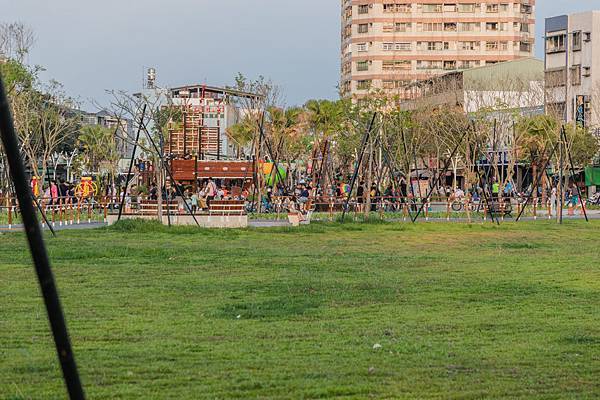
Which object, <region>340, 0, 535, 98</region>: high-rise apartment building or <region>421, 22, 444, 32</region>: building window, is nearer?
<region>340, 0, 535, 98</region>: high-rise apartment building

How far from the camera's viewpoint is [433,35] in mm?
135000

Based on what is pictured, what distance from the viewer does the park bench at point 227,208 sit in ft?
139

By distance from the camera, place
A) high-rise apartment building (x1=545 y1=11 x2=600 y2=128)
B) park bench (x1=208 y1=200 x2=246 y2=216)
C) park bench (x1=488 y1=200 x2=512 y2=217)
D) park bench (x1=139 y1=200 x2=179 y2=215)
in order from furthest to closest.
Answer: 1. high-rise apartment building (x1=545 y1=11 x2=600 y2=128)
2. park bench (x1=488 y1=200 x2=512 y2=217)
3. park bench (x1=139 y1=200 x2=179 y2=215)
4. park bench (x1=208 y1=200 x2=246 y2=216)

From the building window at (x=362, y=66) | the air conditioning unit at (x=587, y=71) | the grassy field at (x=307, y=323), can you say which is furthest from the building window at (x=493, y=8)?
the grassy field at (x=307, y=323)

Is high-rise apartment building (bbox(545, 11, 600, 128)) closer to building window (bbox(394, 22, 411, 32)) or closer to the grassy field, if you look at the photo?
building window (bbox(394, 22, 411, 32))

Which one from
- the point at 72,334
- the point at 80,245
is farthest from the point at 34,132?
the point at 72,334

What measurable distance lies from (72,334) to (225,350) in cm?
206

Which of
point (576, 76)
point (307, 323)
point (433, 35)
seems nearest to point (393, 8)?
point (433, 35)

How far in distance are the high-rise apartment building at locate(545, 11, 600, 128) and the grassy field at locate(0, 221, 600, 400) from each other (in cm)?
6328

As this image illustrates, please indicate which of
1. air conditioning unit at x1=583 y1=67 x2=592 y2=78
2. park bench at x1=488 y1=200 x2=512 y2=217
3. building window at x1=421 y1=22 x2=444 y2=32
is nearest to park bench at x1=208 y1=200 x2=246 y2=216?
park bench at x1=488 y1=200 x2=512 y2=217

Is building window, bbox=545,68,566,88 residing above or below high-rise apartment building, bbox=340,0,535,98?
below

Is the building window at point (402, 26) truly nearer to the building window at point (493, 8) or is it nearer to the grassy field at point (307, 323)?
the building window at point (493, 8)

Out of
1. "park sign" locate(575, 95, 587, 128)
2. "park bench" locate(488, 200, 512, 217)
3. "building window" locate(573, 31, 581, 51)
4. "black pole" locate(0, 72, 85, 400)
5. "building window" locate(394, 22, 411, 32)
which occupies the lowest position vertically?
"park bench" locate(488, 200, 512, 217)

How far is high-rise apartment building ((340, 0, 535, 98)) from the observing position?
13362 centimetres
